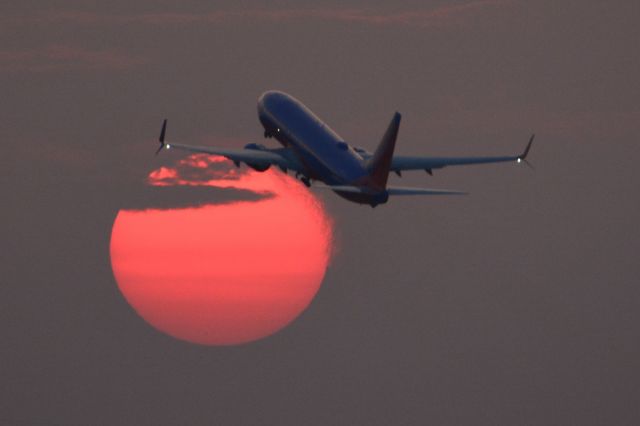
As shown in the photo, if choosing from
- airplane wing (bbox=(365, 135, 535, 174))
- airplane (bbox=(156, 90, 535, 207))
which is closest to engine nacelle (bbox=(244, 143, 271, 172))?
airplane (bbox=(156, 90, 535, 207))

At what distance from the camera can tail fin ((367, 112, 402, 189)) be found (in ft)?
452

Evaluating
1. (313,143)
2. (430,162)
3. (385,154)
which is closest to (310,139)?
(313,143)

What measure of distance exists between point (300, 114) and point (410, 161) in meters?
14.3

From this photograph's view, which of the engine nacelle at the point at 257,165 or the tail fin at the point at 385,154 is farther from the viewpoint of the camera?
the engine nacelle at the point at 257,165

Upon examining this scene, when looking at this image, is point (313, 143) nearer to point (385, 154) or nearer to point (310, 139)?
point (310, 139)

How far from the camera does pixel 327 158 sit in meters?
147

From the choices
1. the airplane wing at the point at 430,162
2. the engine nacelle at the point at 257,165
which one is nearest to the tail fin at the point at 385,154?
the airplane wing at the point at 430,162

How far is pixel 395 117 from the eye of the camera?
13975 centimetres

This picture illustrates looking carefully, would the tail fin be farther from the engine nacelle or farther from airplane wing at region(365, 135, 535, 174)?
the engine nacelle

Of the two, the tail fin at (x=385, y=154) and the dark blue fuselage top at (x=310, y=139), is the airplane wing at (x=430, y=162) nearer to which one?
the dark blue fuselage top at (x=310, y=139)

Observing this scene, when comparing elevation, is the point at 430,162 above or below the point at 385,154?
above

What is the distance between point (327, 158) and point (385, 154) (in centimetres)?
930

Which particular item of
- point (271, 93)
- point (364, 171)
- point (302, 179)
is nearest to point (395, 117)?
point (364, 171)

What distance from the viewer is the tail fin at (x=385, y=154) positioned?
452ft
